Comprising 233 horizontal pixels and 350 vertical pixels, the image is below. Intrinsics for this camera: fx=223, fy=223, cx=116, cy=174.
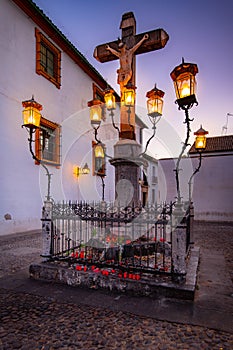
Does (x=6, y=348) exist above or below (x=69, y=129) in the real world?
below

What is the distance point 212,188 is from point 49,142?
9907 mm

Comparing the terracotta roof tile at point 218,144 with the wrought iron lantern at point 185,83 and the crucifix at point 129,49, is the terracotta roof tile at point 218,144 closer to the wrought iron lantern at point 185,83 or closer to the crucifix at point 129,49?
the crucifix at point 129,49

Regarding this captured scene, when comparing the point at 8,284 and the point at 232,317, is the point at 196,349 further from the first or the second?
the point at 8,284

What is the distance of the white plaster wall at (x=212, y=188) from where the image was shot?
13.4 meters

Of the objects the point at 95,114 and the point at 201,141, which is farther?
the point at 201,141

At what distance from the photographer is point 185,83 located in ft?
12.3

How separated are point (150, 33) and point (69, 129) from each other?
23.6ft

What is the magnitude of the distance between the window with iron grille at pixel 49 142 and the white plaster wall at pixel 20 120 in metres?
0.36

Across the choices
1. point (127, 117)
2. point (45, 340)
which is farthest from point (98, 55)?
point (45, 340)

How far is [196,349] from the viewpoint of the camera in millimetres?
2021

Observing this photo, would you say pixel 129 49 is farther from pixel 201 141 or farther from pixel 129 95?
pixel 201 141

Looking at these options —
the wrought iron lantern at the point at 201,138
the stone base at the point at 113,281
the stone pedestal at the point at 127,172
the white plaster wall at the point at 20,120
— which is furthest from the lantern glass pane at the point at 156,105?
the white plaster wall at the point at 20,120

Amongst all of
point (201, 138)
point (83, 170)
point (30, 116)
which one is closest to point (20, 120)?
point (30, 116)

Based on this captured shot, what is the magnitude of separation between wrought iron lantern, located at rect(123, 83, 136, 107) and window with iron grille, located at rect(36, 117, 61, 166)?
211 inches
